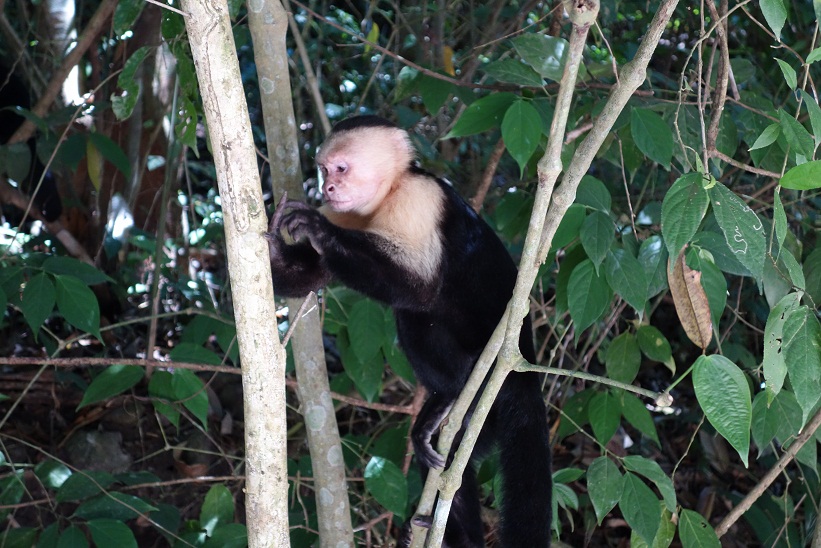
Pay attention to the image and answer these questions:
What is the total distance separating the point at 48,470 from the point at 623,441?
7.60ft

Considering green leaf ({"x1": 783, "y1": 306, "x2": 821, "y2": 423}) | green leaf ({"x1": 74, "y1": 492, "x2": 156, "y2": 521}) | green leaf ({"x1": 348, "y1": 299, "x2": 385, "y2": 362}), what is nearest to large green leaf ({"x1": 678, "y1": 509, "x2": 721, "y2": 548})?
green leaf ({"x1": 783, "y1": 306, "x2": 821, "y2": 423})

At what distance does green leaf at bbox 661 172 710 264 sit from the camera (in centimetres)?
142

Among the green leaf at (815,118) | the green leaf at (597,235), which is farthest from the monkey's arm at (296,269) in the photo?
the green leaf at (815,118)

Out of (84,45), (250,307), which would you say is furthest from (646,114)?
(84,45)

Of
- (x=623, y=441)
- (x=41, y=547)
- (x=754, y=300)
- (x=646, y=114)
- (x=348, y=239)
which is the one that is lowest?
(x=623, y=441)

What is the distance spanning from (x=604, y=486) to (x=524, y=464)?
0.23 m

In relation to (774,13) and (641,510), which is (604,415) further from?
Answer: (774,13)

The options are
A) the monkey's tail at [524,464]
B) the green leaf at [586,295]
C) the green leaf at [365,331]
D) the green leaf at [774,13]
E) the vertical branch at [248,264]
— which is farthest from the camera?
the green leaf at [365,331]

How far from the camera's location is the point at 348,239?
1986mm

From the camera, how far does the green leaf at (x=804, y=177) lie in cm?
136

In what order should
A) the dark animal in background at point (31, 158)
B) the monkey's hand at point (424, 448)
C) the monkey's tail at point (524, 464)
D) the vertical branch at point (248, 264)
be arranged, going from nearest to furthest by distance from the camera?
the vertical branch at point (248, 264), the monkey's tail at point (524, 464), the monkey's hand at point (424, 448), the dark animal in background at point (31, 158)

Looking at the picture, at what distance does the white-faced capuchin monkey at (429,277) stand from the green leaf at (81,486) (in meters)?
0.72

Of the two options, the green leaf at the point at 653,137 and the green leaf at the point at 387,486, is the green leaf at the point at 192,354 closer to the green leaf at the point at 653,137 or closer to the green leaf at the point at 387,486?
the green leaf at the point at 387,486

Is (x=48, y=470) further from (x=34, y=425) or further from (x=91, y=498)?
(x=34, y=425)
